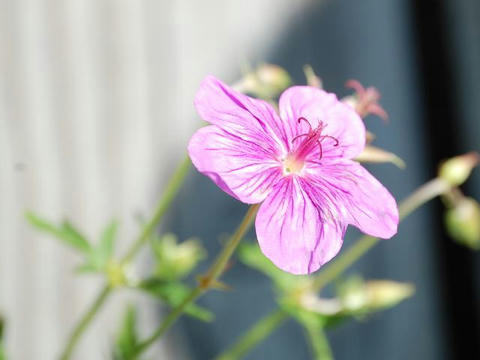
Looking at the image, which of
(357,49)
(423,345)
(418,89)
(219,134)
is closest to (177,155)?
(357,49)

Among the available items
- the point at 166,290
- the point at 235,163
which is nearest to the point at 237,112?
the point at 235,163

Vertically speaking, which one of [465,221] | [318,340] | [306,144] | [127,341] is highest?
[306,144]

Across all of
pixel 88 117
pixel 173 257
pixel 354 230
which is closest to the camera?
pixel 173 257

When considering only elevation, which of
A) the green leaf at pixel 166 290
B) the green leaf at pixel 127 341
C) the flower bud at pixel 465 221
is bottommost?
the green leaf at pixel 127 341

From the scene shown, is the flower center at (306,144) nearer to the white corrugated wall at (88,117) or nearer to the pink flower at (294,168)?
the pink flower at (294,168)

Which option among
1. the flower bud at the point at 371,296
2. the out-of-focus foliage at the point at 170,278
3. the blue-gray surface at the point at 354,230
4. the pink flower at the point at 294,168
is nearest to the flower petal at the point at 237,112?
the pink flower at the point at 294,168

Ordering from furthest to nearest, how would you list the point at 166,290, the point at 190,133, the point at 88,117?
the point at 190,133, the point at 88,117, the point at 166,290

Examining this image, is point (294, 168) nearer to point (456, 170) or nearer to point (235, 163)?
point (235, 163)

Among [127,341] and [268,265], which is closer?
[127,341]
